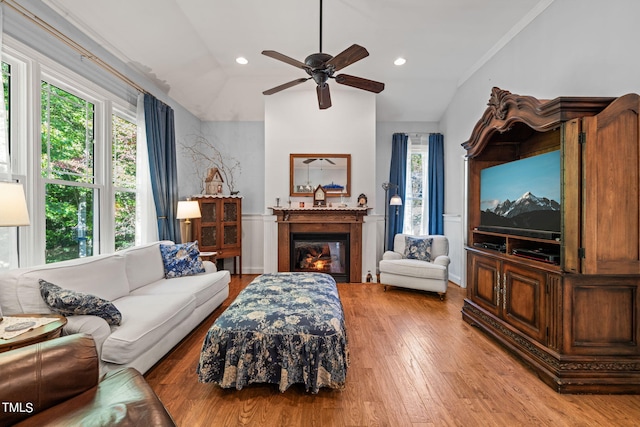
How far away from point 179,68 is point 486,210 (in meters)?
4.28

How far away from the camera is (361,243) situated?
4.70m

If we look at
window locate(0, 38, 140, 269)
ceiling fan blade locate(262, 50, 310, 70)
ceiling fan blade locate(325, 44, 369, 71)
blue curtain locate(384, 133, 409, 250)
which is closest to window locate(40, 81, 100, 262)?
window locate(0, 38, 140, 269)

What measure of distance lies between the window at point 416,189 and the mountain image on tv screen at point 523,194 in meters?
2.23

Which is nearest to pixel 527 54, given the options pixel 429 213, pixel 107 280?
pixel 429 213

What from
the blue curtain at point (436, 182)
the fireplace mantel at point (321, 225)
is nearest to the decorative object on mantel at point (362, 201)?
the fireplace mantel at point (321, 225)

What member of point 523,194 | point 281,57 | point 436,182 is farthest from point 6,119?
point 436,182

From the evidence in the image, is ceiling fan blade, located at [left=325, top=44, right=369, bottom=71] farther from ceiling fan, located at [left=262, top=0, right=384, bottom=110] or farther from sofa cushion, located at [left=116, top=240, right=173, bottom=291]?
sofa cushion, located at [left=116, top=240, right=173, bottom=291]

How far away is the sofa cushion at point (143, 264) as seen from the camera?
2.73 m

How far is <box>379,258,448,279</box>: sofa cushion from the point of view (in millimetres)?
3873

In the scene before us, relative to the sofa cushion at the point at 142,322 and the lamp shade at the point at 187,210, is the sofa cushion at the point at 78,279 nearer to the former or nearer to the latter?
the sofa cushion at the point at 142,322

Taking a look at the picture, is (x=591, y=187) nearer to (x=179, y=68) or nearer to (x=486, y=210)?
(x=486, y=210)

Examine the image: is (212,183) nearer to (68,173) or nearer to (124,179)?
(124,179)

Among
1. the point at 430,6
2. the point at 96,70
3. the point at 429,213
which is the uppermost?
the point at 430,6

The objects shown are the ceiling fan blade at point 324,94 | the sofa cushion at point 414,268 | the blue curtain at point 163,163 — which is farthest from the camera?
the sofa cushion at point 414,268
